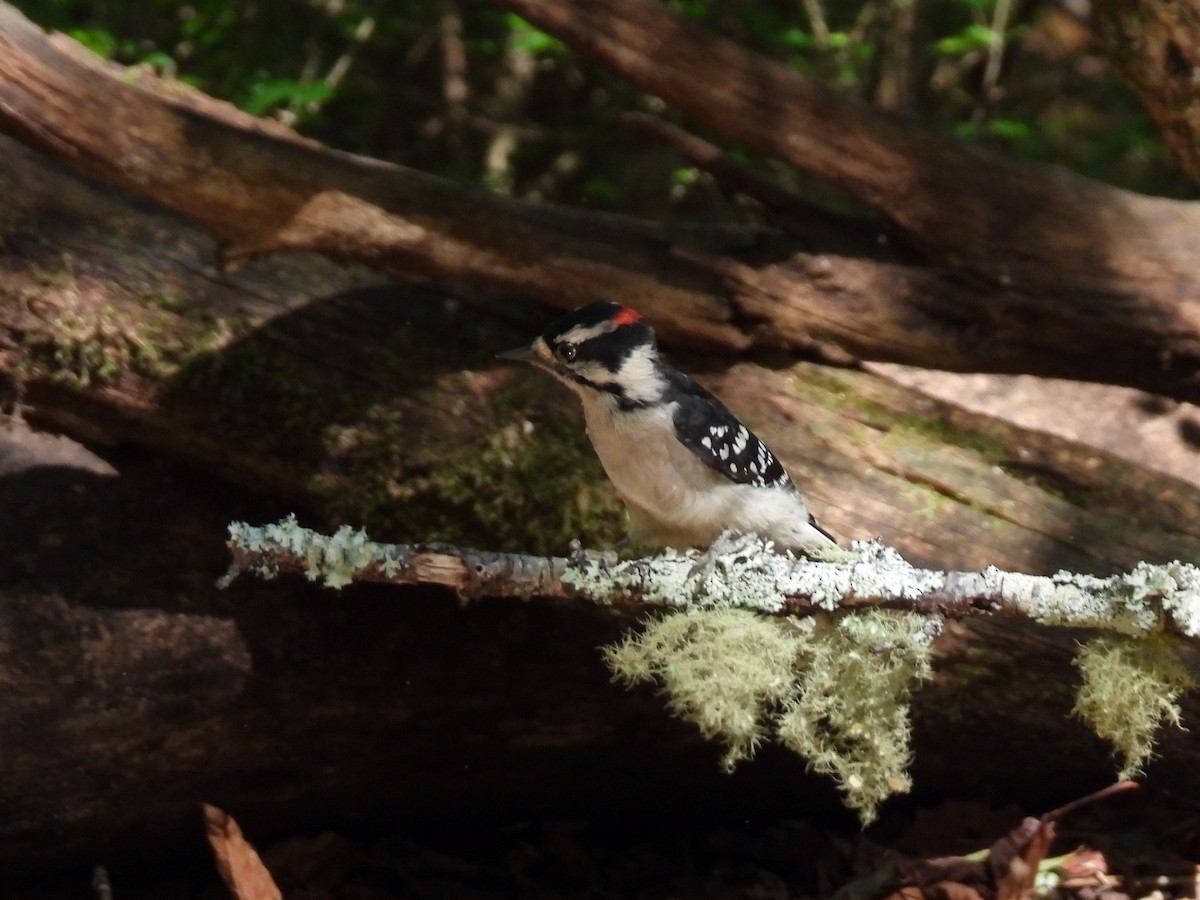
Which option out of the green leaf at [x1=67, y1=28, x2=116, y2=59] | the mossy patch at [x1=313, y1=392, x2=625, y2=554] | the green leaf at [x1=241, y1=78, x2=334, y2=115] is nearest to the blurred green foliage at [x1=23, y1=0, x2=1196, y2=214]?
the green leaf at [x1=67, y1=28, x2=116, y2=59]

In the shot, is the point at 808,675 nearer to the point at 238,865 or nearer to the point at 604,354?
the point at 604,354

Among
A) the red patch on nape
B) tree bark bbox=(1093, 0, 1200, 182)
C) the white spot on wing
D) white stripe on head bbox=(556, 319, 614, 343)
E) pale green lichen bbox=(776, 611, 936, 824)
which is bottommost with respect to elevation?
pale green lichen bbox=(776, 611, 936, 824)

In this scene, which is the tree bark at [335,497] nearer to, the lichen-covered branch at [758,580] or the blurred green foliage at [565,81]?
the lichen-covered branch at [758,580]

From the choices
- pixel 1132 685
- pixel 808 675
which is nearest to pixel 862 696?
pixel 808 675

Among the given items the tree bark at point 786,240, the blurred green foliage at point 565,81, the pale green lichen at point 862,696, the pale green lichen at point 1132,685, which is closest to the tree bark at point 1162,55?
the tree bark at point 786,240

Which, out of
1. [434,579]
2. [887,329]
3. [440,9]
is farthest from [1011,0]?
[434,579]

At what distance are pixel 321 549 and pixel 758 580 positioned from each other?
2.71 feet

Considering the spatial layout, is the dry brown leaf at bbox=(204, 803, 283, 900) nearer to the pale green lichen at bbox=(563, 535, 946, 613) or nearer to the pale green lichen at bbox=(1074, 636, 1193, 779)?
the pale green lichen at bbox=(563, 535, 946, 613)

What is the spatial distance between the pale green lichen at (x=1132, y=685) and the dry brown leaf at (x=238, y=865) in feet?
5.62

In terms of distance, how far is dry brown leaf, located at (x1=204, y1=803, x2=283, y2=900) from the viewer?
2424 millimetres

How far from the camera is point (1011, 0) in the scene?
5309mm

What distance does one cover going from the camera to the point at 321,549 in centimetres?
202

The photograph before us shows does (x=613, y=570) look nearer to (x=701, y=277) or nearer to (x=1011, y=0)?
(x=701, y=277)

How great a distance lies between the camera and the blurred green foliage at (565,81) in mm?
5066
